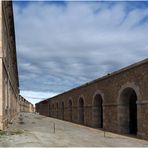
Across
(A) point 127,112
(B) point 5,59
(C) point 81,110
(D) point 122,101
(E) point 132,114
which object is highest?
(B) point 5,59

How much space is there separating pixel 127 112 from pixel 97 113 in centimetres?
566

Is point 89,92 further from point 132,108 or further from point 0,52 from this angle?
point 0,52

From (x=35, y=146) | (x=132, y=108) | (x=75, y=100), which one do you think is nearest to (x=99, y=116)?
(x=132, y=108)

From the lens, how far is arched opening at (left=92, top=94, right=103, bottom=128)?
69.7 feet

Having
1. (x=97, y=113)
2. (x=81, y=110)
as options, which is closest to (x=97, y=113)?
(x=97, y=113)

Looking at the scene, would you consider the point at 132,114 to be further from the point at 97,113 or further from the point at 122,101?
the point at 97,113

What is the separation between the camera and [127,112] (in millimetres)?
15898

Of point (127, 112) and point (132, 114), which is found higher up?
point (127, 112)

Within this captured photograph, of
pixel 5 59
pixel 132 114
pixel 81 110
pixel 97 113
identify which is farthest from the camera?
pixel 81 110

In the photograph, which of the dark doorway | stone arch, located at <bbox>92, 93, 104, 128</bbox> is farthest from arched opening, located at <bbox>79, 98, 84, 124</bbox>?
the dark doorway

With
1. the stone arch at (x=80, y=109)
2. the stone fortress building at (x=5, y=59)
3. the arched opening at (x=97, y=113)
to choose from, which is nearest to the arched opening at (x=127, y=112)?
the arched opening at (x=97, y=113)

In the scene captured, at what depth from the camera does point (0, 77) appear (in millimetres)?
12773

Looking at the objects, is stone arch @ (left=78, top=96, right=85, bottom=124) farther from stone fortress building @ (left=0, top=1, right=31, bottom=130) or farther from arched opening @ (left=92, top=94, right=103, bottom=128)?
stone fortress building @ (left=0, top=1, right=31, bottom=130)

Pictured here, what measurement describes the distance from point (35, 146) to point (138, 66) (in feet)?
21.8
